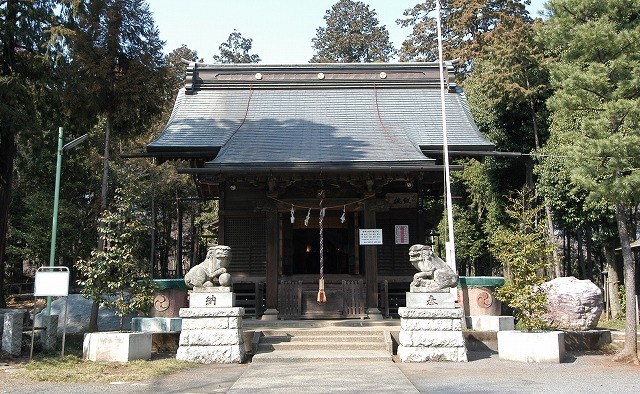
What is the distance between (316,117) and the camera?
16766mm

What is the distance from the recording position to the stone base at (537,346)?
32.7 ft

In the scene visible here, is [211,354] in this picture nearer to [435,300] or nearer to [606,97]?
[435,300]

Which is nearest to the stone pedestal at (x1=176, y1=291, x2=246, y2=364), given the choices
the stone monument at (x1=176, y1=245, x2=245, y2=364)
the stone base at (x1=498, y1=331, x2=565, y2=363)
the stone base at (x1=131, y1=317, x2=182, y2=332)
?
the stone monument at (x1=176, y1=245, x2=245, y2=364)

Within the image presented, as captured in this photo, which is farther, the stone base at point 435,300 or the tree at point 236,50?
the tree at point 236,50

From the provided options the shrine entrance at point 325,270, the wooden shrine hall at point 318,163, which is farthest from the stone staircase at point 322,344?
the wooden shrine hall at point 318,163

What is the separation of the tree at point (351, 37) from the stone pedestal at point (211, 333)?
1399 inches

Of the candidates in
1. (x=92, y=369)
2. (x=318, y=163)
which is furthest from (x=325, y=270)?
(x=92, y=369)

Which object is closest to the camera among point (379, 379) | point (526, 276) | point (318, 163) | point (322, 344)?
point (379, 379)

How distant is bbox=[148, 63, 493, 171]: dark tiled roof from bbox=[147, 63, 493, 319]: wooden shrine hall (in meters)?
0.03

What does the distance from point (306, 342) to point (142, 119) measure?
7.26 meters

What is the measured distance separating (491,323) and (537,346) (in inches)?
84.0

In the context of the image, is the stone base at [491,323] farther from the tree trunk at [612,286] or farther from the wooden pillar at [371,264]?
the tree trunk at [612,286]

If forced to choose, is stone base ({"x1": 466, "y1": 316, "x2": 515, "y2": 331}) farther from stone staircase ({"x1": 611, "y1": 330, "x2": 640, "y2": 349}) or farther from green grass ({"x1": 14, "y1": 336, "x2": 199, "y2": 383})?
green grass ({"x1": 14, "y1": 336, "x2": 199, "y2": 383})

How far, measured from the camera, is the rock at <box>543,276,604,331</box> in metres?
13.1
